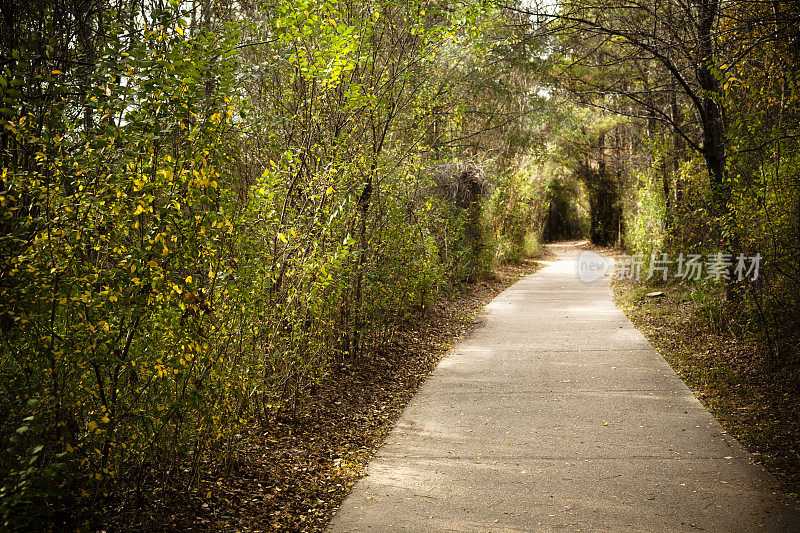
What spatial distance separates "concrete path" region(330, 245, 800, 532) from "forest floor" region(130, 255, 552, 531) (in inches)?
9.1

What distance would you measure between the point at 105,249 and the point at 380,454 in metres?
2.95

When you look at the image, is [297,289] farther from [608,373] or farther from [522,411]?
[608,373]

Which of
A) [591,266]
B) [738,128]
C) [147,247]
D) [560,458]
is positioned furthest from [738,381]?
[591,266]

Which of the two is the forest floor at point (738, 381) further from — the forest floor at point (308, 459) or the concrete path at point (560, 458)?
the forest floor at point (308, 459)

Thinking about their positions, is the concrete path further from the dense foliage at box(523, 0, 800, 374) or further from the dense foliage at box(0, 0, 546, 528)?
the dense foliage at box(523, 0, 800, 374)

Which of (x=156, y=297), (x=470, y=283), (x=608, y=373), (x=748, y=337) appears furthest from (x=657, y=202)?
(x=156, y=297)

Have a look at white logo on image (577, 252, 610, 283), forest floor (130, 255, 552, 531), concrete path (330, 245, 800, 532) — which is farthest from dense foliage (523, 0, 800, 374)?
white logo on image (577, 252, 610, 283)

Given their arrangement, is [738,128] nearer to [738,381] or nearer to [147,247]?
[738,381]

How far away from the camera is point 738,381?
6.99m

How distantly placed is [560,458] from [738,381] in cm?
322

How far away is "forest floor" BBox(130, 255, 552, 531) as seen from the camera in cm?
394

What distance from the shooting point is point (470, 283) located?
655 inches

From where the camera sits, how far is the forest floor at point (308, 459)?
394 cm

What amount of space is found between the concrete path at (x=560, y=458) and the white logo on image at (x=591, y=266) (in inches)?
455
